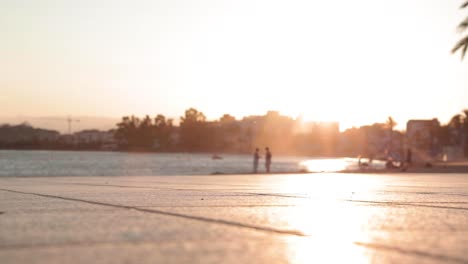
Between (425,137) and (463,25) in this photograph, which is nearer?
(463,25)

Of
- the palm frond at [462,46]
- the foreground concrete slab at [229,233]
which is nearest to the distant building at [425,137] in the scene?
the palm frond at [462,46]

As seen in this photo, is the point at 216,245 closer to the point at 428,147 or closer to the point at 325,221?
the point at 325,221


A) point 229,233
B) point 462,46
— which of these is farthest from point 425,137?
point 229,233

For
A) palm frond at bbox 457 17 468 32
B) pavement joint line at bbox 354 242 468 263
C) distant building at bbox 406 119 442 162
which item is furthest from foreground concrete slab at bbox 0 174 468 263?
distant building at bbox 406 119 442 162

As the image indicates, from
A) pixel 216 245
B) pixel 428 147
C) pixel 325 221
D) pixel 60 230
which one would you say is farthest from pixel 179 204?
pixel 428 147

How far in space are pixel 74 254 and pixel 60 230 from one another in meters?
1.12

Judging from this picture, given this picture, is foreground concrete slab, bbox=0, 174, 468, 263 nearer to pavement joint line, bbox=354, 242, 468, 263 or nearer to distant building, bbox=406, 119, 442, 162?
pavement joint line, bbox=354, 242, 468, 263

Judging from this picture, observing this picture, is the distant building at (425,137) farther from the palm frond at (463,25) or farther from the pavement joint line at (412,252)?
the pavement joint line at (412,252)

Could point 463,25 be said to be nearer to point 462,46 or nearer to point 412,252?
point 462,46

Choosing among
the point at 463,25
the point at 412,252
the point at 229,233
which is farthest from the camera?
the point at 463,25

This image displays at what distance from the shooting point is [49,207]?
674cm

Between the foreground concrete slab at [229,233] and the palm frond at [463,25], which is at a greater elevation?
the palm frond at [463,25]

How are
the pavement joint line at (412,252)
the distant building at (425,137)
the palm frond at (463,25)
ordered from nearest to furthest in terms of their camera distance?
the pavement joint line at (412,252) → the palm frond at (463,25) → the distant building at (425,137)

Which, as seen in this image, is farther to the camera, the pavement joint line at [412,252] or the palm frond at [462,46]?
the palm frond at [462,46]
